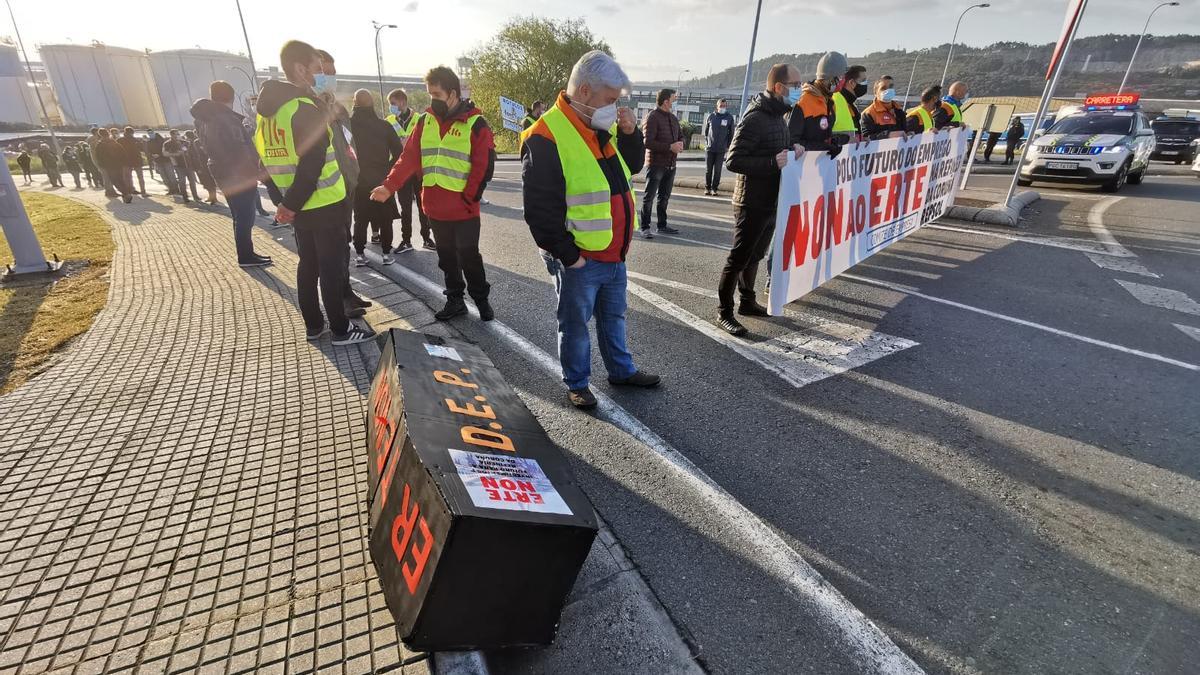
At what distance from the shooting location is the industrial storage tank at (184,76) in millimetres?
71500

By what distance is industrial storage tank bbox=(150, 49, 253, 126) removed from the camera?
71500mm

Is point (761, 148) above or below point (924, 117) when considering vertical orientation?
below

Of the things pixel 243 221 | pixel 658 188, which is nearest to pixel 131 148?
pixel 243 221

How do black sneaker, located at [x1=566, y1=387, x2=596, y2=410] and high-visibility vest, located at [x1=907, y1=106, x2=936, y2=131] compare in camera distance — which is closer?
black sneaker, located at [x1=566, y1=387, x2=596, y2=410]

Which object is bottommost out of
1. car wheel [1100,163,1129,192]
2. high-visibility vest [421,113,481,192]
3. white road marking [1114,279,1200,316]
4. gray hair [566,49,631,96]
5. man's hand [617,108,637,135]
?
white road marking [1114,279,1200,316]

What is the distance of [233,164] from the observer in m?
6.14

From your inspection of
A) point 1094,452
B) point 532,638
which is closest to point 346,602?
point 532,638

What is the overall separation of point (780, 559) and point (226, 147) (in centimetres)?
713

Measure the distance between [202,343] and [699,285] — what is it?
14.7 feet

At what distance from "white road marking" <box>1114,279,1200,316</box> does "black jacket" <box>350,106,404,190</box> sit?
8.14 meters

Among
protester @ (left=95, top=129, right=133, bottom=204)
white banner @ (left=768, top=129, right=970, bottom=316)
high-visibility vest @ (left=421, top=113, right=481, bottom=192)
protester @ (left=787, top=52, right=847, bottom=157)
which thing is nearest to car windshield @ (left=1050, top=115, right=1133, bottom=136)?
white banner @ (left=768, top=129, right=970, bottom=316)

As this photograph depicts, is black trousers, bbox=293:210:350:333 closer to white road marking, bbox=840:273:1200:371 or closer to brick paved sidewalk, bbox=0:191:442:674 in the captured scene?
brick paved sidewalk, bbox=0:191:442:674

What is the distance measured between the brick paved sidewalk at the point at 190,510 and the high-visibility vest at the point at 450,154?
1.56 metres

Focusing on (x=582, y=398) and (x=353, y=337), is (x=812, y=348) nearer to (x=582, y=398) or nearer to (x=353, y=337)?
(x=582, y=398)
